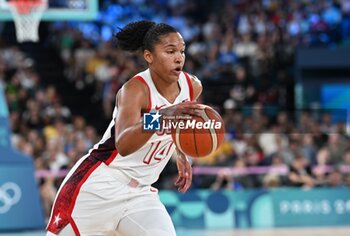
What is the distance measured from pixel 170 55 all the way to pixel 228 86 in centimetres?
1318

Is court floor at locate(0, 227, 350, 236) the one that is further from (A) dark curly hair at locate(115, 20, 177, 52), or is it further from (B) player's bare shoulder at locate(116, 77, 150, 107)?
(B) player's bare shoulder at locate(116, 77, 150, 107)

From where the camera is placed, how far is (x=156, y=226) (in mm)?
5055

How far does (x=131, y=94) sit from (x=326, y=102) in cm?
1514

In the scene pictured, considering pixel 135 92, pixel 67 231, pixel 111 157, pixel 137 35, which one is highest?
pixel 137 35

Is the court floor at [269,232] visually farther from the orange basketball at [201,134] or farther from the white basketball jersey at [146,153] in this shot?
the orange basketball at [201,134]

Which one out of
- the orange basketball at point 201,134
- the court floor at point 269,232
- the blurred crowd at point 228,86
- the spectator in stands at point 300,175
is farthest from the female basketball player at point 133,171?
the spectator in stands at point 300,175

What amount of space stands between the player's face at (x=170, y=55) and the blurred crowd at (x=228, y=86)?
8299mm

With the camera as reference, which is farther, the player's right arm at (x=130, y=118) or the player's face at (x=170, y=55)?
the player's face at (x=170, y=55)

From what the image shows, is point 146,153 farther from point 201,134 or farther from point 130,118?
point 201,134

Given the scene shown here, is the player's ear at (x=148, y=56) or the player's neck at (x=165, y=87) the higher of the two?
the player's ear at (x=148, y=56)

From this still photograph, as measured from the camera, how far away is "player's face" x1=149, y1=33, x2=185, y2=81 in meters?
5.00

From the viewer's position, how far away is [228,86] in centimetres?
1814

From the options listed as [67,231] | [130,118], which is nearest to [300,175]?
[67,231]

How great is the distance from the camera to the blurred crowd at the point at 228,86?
14312 mm
